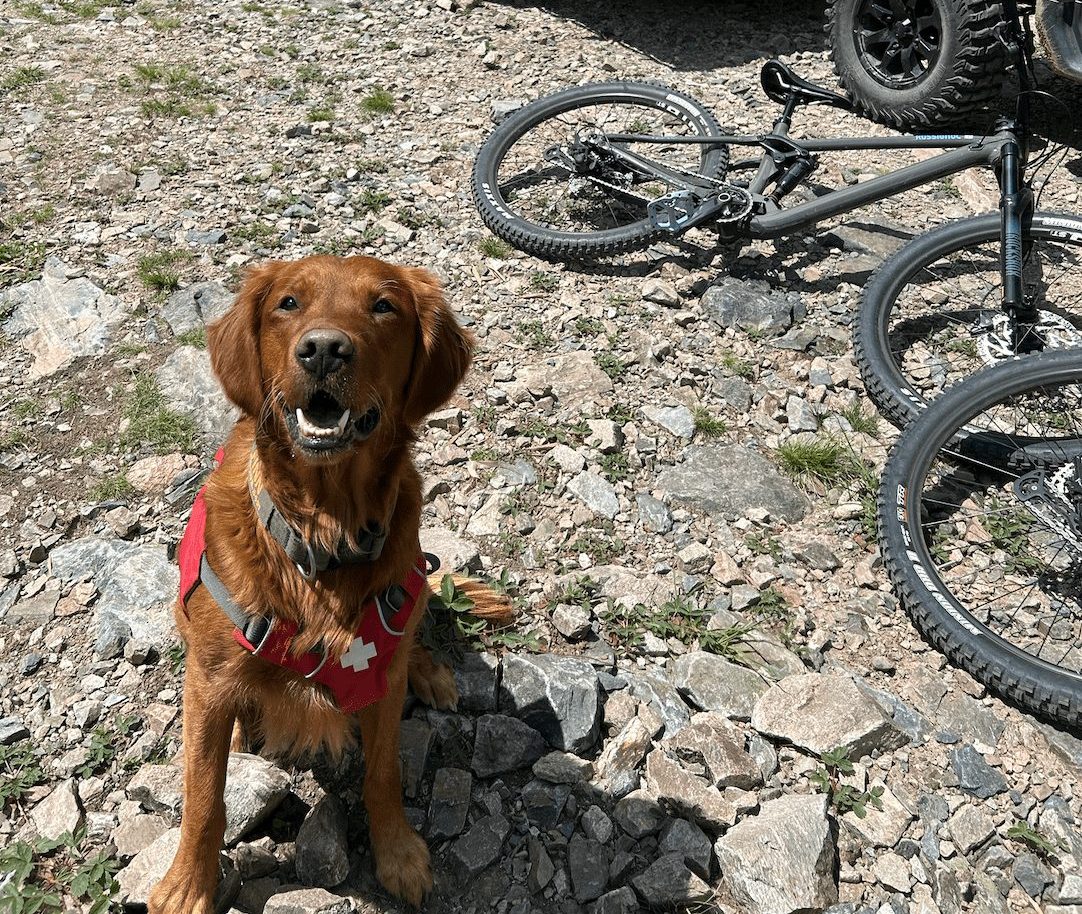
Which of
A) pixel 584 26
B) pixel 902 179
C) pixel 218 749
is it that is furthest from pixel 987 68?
pixel 218 749

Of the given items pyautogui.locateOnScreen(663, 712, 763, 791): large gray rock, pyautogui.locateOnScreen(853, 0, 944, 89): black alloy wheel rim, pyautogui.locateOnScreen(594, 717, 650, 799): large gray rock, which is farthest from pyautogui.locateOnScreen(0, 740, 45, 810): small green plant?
pyautogui.locateOnScreen(853, 0, 944, 89): black alloy wheel rim

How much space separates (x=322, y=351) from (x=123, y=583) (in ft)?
5.83

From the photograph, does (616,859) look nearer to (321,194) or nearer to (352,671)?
(352,671)

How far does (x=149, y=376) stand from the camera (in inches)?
173

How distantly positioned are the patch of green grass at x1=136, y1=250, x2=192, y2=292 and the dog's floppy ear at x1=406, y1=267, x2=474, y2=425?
2.74 m

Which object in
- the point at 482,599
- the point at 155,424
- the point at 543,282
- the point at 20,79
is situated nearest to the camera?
the point at 482,599

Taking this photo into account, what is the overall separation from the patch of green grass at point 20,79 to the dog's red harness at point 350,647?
5.88 m

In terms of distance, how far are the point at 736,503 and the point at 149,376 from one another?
2969 mm

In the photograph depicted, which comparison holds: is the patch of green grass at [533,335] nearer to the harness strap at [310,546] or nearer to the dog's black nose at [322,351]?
the harness strap at [310,546]

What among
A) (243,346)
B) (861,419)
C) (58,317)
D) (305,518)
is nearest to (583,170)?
(861,419)

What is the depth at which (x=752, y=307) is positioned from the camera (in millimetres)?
5043

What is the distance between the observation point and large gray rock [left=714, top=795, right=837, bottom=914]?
2.55m

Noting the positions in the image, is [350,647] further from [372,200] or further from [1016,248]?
[372,200]

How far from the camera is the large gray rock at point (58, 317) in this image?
4.51 m
